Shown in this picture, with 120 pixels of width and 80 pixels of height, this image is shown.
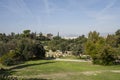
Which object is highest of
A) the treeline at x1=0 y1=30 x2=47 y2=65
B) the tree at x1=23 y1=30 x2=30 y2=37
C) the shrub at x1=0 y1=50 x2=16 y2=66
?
the tree at x1=23 y1=30 x2=30 y2=37

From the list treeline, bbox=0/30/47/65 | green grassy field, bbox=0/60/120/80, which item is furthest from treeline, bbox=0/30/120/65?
green grassy field, bbox=0/60/120/80

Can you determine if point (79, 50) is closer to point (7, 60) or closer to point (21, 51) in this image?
point (21, 51)

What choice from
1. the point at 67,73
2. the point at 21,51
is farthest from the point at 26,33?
the point at 67,73

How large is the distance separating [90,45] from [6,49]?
73.1 ft

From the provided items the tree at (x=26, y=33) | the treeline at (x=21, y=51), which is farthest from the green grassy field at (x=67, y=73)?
the tree at (x=26, y=33)

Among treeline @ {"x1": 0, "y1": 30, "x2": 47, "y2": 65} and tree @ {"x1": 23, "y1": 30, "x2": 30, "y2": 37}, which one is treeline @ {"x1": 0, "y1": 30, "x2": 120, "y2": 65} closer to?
treeline @ {"x1": 0, "y1": 30, "x2": 47, "y2": 65}

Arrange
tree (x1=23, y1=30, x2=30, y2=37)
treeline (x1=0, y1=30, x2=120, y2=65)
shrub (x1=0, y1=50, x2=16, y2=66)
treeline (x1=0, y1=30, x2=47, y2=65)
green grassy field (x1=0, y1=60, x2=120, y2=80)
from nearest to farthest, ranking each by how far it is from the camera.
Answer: green grassy field (x1=0, y1=60, x2=120, y2=80) < treeline (x1=0, y1=30, x2=120, y2=65) < shrub (x1=0, y1=50, x2=16, y2=66) < treeline (x1=0, y1=30, x2=47, y2=65) < tree (x1=23, y1=30, x2=30, y2=37)

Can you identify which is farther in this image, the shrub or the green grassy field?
the shrub

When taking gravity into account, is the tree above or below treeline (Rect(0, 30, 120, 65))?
above

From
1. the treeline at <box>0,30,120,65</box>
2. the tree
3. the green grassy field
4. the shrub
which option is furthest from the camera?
the tree

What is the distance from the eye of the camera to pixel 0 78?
28.7 ft

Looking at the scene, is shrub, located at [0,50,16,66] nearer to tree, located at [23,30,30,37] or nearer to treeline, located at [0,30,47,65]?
Result: treeline, located at [0,30,47,65]

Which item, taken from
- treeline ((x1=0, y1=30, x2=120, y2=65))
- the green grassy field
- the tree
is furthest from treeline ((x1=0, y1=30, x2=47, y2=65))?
the tree

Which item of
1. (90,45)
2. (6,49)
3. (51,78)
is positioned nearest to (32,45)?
(6,49)
